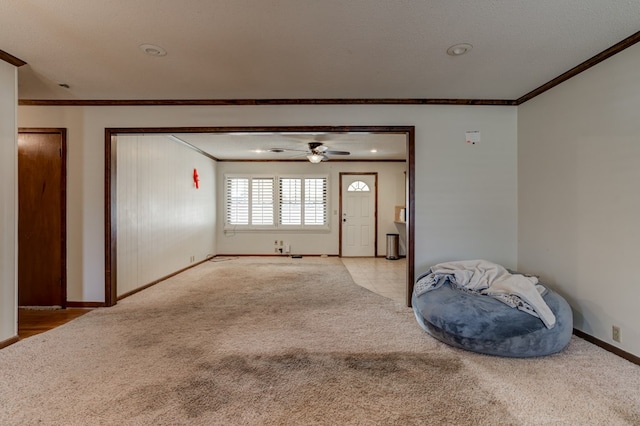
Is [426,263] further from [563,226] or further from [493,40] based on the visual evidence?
[493,40]

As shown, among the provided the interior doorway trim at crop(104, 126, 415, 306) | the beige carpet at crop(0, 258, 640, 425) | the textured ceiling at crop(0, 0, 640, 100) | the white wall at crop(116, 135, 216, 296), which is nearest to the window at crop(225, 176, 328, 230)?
the white wall at crop(116, 135, 216, 296)

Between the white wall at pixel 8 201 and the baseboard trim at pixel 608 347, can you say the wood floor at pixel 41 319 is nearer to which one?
the white wall at pixel 8 201

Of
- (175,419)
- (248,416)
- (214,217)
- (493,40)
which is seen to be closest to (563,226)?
(493,40)

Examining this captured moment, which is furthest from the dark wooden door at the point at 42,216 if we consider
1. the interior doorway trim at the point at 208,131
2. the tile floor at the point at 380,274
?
the tile floor at the point at 380,274

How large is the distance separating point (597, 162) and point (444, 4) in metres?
1.95

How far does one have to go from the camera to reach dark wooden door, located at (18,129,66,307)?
3.80m

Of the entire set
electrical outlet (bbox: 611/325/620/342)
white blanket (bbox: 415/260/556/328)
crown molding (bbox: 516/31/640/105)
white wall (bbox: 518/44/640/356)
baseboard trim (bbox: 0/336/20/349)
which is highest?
crown molding (bbox: 516/31/640/105)

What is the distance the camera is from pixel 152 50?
2.61 metres

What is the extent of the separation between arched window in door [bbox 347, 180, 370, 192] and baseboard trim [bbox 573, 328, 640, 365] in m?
5.44

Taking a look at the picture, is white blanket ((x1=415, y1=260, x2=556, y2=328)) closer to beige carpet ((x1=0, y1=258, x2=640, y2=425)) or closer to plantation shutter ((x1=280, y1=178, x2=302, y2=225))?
beige carpet ((x1=0, y1=258, x2=640, y2=425))

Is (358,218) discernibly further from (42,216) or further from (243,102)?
(42,216)

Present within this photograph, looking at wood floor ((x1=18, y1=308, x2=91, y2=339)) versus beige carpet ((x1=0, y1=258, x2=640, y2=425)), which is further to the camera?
wood floor ((x1=18, y1=308, x2=91, y2=339))

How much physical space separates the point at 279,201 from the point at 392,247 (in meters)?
2.98

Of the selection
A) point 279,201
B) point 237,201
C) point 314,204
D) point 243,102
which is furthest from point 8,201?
point 314,204
